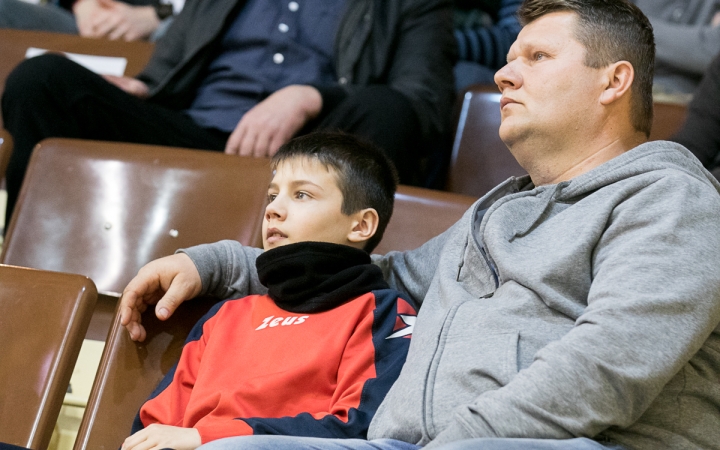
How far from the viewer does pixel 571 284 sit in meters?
0.94

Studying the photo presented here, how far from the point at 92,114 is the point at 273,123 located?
44cm

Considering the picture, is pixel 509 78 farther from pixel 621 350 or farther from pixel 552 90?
pixel 621 350

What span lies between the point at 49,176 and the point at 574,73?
3.62 feet

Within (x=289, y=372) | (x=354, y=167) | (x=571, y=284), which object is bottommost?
(x=289, y=372)

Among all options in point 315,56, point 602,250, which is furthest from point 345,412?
point 315,56

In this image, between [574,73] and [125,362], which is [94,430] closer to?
[125,362]

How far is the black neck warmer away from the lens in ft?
3.87

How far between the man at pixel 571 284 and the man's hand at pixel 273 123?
58cm

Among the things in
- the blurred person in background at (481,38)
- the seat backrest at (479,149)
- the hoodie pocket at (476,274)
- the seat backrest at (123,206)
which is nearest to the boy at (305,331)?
the hoodie pocket at (476,274)

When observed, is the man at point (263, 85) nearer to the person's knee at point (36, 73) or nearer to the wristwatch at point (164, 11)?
the person's knee at point (36, 73)

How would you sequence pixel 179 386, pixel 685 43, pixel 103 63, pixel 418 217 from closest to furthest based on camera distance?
pixel 179 386
pixel 418 217
pixel 685 43
pixel 103 63

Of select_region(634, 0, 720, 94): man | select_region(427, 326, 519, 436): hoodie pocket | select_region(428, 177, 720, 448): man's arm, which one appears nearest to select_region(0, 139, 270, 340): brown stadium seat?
select_region(427, 326, 519, 436): hoodie pocket

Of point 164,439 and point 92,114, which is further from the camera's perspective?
point 92,114

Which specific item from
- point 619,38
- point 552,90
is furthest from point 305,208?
point 619,38
